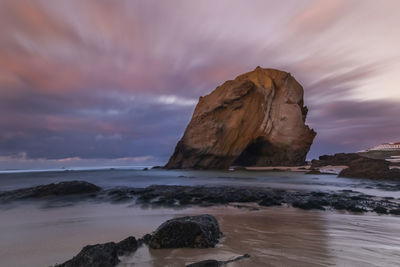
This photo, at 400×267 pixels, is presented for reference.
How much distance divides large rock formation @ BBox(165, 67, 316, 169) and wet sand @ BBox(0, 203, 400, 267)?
3223 centimetres

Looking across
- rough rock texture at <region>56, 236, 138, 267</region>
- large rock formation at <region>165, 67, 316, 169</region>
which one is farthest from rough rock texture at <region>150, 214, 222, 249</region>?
large rock formation at <region>165, 67, 316, 169</region>

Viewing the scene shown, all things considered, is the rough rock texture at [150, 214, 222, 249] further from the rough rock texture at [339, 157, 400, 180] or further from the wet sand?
the rough rock texture at [339, 157, 400, 180]

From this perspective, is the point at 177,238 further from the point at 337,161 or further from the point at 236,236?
the point at 337,161

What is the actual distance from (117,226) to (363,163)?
26534 millimetres

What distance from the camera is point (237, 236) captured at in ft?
13.9

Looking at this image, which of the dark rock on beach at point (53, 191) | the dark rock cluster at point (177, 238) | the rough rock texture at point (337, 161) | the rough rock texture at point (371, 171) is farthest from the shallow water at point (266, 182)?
the rough rock texture at point (337, 161)

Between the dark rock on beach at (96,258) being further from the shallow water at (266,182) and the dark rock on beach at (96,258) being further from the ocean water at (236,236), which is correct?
the shallow water at (266,182)

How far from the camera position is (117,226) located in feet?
17.6

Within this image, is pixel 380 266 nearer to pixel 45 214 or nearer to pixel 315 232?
pixel 315 232

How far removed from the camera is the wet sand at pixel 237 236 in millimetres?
3133

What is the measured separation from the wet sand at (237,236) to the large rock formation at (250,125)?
3223 cm

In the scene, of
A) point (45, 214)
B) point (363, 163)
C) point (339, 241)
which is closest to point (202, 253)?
point (339, 241)

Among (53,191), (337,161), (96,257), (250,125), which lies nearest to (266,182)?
(53,191)

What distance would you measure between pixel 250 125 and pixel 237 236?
3667 cm
